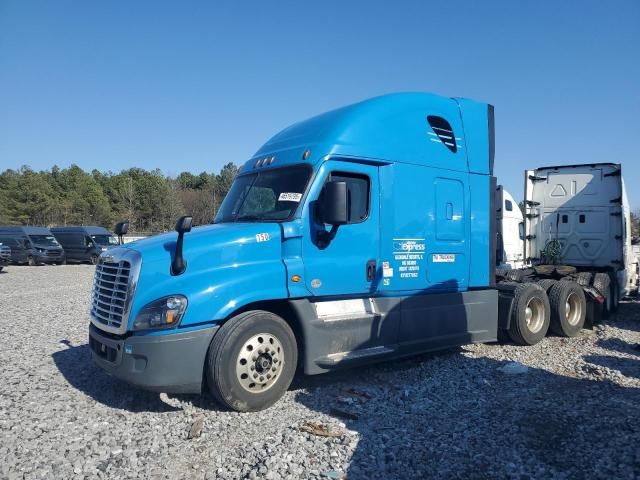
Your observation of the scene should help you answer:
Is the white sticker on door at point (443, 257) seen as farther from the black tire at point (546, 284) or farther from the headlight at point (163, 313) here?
the headlight at point (163, 313)

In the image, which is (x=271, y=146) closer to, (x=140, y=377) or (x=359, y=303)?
(x=359, y=303)

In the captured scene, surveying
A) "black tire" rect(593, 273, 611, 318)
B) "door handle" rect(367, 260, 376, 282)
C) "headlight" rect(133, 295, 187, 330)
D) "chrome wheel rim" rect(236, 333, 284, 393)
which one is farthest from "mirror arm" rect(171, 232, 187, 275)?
"black tire" rect(593, 273, 611, 318)

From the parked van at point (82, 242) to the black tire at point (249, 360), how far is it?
27.7 metres

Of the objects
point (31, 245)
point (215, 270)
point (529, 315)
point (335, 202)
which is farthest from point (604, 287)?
point (31, 245)

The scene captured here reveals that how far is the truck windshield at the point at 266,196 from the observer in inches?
217

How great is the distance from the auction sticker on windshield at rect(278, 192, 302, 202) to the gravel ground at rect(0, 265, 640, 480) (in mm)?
2288

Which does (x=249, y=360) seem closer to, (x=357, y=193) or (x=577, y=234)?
(x=357, y=193)

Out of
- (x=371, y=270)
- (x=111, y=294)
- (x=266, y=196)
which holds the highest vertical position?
(x=266, y=196)

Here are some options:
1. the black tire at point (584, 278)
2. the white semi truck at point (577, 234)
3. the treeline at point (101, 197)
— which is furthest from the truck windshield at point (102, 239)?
the black tire at point (584, 278)

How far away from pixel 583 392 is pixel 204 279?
→ 4583 millimetres

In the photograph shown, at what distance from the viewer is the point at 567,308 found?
9.17 meters

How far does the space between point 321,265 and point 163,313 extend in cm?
181

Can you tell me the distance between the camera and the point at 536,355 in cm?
762

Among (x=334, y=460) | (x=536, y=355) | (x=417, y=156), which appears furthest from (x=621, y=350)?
(x=334, y=460)
